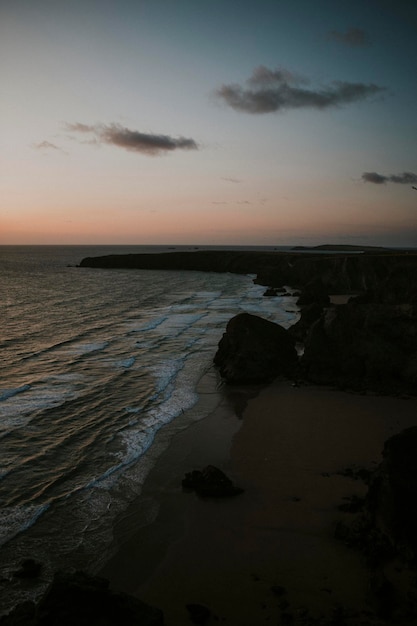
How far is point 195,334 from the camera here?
37.0 m

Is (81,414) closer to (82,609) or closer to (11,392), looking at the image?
(11,392)

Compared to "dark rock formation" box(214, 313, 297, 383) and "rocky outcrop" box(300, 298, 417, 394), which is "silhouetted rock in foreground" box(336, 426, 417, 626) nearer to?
"rocky outcrop" box(300, 298, 417, 394)

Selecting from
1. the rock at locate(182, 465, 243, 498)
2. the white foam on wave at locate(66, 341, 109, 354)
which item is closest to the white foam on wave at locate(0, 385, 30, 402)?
the white foam on wave at locate(66, 341, 109, 354)

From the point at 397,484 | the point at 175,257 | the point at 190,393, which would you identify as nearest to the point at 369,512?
the point at 397,484

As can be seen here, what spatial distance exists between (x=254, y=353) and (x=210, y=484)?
12.5m

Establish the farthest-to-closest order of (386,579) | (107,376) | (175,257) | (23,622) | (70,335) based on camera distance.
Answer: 1. (175,257)
2. (70,335)
3. (107,376)
4. (386,579)
5. (23,622)

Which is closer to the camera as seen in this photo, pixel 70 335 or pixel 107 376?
pixel 107 376

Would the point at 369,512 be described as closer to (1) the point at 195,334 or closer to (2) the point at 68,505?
(2) the point at 68,505

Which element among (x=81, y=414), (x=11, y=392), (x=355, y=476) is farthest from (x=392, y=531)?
(x=11, y=392)

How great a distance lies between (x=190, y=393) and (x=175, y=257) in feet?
388

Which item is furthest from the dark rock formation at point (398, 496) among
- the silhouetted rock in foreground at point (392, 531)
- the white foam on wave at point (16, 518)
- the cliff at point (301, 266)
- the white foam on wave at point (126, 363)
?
the cliff at point (301, 266)

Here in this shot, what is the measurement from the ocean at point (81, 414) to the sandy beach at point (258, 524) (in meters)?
1.05

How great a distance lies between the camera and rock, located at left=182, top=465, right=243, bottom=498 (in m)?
12.7

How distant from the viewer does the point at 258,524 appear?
11.3 m
